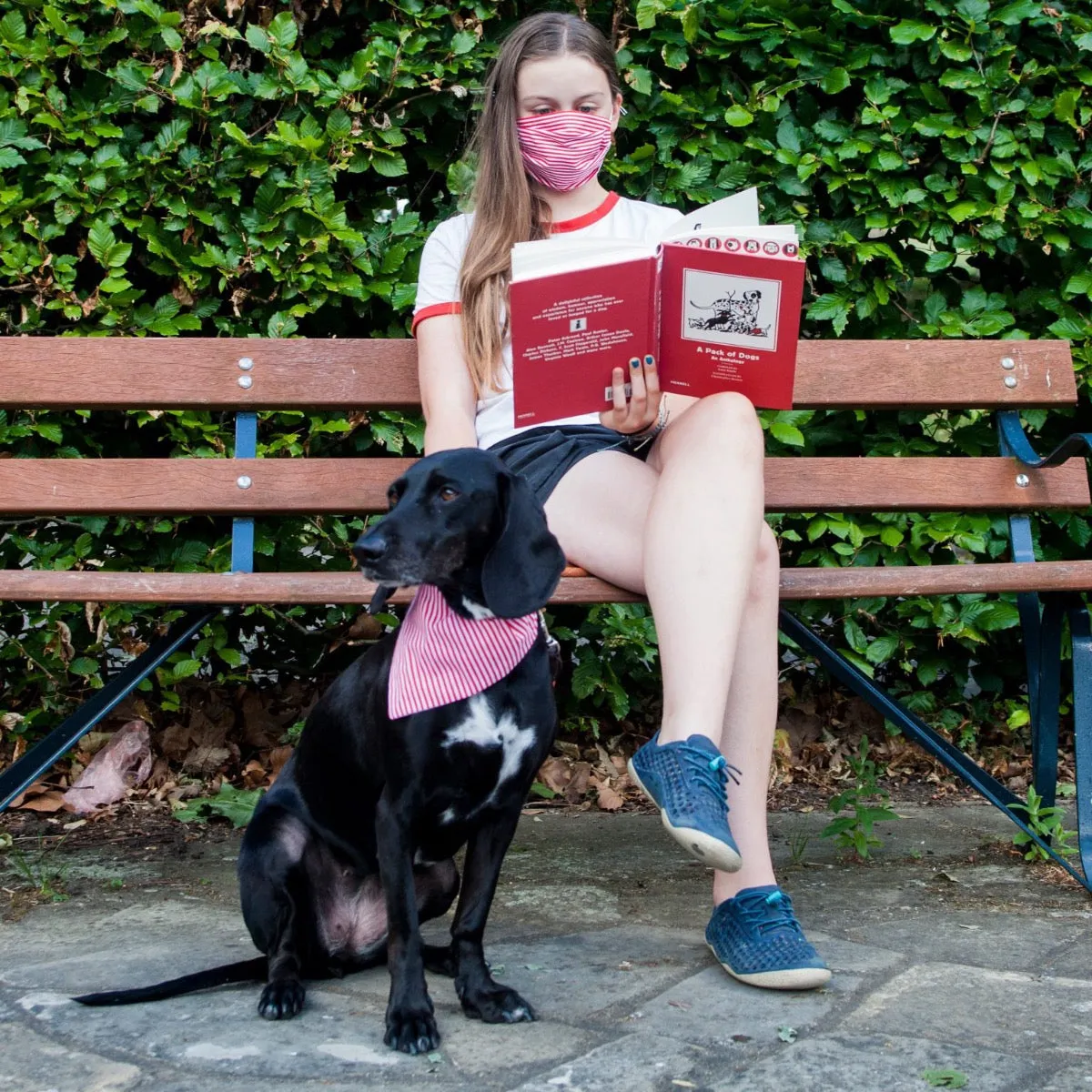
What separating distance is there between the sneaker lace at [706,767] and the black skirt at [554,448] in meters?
0.69

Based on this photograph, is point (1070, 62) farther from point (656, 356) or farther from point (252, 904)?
point (252, 904)

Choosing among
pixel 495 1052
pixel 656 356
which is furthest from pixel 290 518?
pixel 495 1052

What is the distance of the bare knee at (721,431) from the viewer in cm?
246

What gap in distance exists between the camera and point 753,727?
8.00ft

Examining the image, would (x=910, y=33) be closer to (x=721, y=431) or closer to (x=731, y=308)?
(x=731, y=308)

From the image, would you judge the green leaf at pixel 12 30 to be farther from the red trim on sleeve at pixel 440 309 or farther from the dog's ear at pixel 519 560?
the dog's ear at pixel 519 560

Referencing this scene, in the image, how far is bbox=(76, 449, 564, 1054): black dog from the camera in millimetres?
2127

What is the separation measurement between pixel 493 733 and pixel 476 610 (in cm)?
22

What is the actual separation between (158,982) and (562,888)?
3.28 ft

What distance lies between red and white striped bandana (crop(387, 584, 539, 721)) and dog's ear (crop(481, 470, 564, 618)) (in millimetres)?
37

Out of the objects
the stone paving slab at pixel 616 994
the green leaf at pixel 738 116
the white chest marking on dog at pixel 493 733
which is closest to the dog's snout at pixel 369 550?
the white chest marking on dog at pixel 493 733

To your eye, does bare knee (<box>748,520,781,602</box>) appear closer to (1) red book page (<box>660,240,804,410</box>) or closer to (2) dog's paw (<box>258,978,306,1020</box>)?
(1) red book page (<box>660,240,804,410</box>)

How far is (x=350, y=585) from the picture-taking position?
268cm

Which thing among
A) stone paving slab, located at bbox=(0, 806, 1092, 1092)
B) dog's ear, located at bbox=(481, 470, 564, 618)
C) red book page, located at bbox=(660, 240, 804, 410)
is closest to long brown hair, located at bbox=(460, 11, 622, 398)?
red book page, located at bbox=(660, 240, 804, 410)
